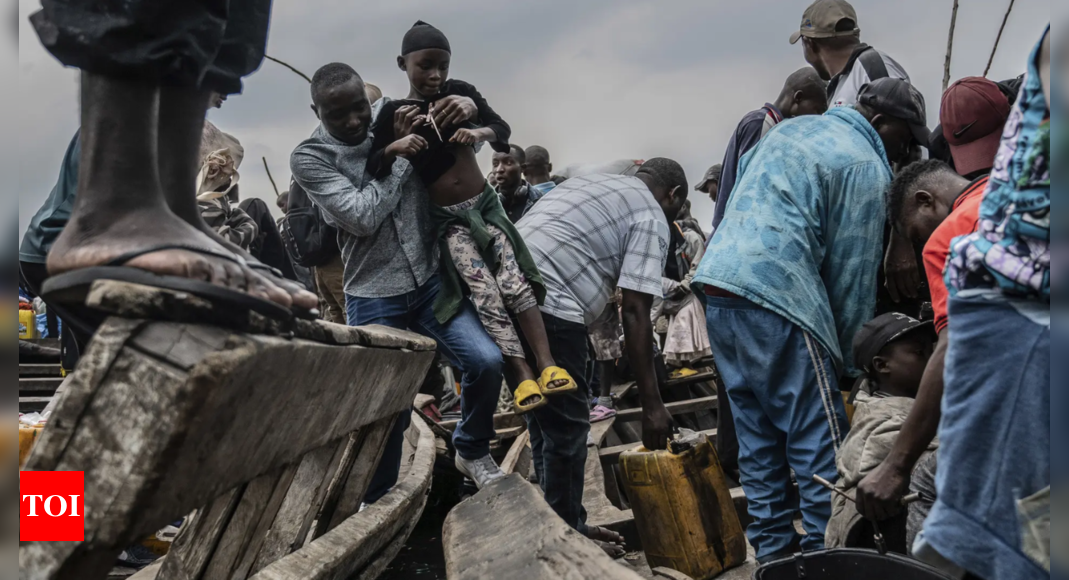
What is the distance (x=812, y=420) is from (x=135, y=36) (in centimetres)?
241

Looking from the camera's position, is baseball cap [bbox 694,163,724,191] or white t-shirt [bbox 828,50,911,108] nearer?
white t-shirt [bbox 828,50,911,108]

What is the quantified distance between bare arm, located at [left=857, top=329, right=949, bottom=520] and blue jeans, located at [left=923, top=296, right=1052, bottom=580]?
62cm

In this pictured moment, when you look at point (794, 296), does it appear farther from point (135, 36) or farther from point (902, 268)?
point (135, 36)

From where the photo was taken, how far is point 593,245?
3814mm

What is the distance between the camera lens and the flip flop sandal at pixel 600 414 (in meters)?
6.07

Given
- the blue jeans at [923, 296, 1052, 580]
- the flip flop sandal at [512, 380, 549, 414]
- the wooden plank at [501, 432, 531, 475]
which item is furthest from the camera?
the wooden plank at [501, 432, 531, 475]

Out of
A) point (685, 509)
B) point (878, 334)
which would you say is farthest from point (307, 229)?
point (878, 334)

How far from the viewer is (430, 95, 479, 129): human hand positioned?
3.31 meters

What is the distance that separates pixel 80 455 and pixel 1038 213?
3.82ft

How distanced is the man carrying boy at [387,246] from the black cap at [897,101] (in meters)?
1.65

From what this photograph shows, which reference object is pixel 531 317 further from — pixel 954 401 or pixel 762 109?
pixel 954 401

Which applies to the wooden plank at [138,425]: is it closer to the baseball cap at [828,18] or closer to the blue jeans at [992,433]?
the blue jeans at [992,433]

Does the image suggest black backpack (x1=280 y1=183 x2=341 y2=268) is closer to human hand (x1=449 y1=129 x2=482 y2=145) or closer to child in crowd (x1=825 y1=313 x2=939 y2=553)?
human hand (x1=449 y1=129 x2=482 y2=145)

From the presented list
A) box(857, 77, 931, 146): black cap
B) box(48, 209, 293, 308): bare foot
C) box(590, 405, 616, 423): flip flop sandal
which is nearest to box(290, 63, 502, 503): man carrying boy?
box(857, 77, 931, 146): black cap
